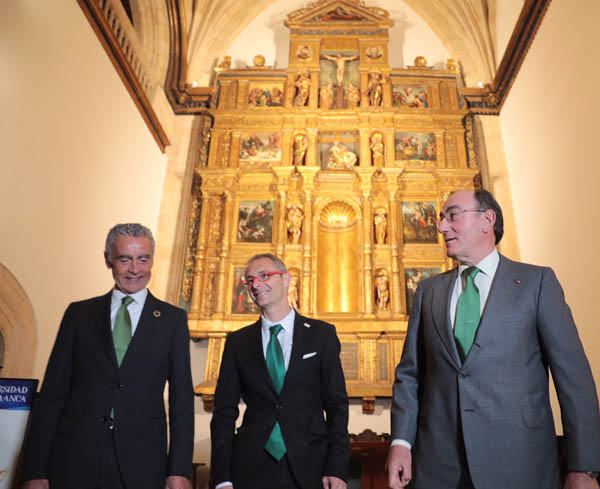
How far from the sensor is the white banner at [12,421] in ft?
7.92

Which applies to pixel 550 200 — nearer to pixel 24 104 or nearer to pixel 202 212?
pixel 202 212

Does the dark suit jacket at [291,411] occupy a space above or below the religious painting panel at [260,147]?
below

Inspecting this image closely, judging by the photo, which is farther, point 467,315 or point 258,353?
point 258,353

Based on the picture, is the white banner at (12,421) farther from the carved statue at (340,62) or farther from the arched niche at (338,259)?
the carved statue at (340,62)

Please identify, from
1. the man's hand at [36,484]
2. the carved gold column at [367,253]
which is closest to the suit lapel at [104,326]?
the man's hand at [36,484]

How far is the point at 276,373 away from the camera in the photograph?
2.63 meters

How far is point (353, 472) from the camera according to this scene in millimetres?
4977

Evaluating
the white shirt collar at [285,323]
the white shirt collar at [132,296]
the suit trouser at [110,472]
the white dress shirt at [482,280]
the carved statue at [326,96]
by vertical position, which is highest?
the carved statue at [326,96]

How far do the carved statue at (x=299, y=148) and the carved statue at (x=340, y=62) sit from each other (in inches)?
75.6

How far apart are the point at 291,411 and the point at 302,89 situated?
9.41 m

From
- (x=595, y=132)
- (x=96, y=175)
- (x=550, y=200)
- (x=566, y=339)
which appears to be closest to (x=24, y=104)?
(x=96, y=175)

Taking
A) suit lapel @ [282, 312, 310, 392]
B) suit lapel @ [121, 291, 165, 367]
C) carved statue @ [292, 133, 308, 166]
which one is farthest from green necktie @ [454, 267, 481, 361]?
carved statue @ [292, 133, 308, 166]

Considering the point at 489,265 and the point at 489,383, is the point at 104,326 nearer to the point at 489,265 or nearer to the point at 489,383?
the point at 489,383

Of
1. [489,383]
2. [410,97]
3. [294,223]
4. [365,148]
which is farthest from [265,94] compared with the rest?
[489,383]
